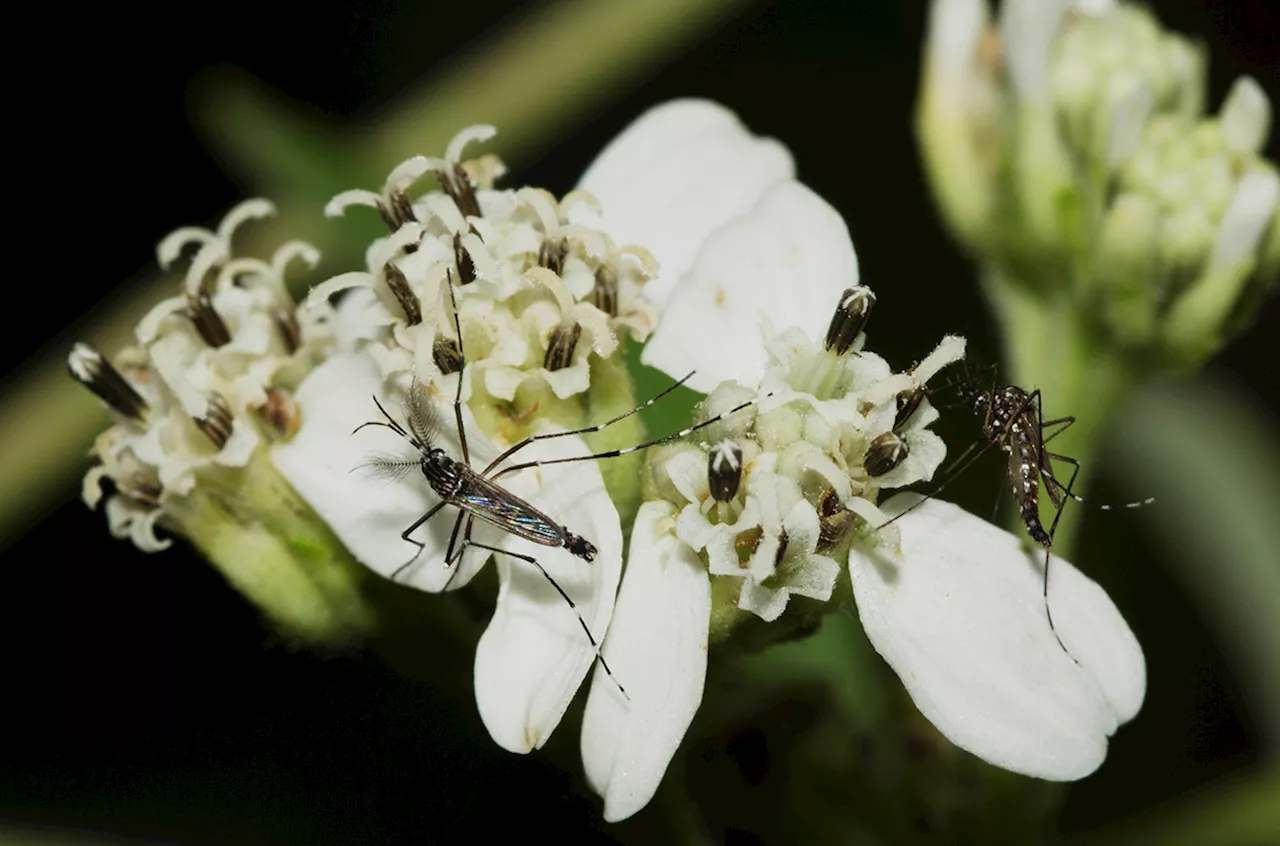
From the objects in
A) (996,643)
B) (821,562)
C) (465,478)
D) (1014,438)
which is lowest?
(1014,438)

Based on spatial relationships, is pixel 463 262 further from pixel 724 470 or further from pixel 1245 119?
pixel 1245 119

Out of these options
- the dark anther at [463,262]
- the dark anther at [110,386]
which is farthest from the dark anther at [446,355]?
the dark anther at [110,386]

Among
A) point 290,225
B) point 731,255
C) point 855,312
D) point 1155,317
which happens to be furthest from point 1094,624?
point 290,225

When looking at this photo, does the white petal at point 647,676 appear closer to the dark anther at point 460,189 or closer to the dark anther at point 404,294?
the dark anther at point 404,294

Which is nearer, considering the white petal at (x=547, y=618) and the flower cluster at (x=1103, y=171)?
the white petal at (x=547, y=618)

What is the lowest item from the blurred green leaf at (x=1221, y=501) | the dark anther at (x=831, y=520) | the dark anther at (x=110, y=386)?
the blurred green leaf at (x=1221, y=501)

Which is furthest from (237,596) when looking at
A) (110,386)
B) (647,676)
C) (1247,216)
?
(1247,216)

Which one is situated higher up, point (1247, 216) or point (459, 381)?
point (459, 381)

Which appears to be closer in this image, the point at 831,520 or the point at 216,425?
the point at 831,520
